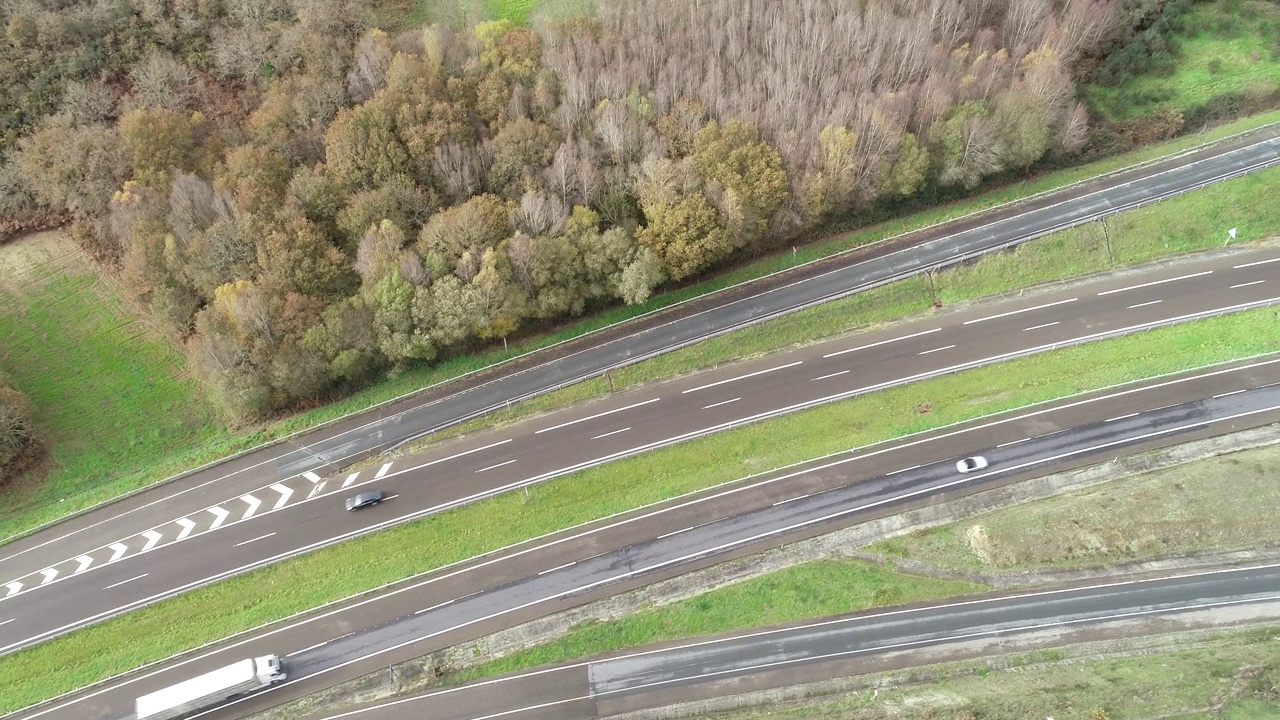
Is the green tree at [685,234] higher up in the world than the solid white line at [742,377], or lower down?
higher up

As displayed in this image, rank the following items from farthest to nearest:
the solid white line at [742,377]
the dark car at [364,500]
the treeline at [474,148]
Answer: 1. the solid white line at [742,377]
2. the treeline at [474,148]
3. the dark car at [364,500]

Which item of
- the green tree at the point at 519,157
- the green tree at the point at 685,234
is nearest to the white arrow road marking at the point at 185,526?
the green tree at the point at 519,157

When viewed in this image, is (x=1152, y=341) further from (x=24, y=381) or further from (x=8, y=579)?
(x=24, y=381)

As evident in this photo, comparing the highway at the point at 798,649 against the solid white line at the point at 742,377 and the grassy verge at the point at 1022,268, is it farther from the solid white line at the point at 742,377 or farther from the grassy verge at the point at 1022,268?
the grassy verge at the point at 1022,268

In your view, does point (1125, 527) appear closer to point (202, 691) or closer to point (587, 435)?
point (587, 435)

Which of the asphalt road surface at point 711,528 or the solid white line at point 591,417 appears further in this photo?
the solid white line at point 591,417

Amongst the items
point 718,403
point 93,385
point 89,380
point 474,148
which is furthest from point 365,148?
point 718,403

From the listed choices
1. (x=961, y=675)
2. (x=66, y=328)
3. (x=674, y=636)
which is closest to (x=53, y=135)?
(x=66, y=328)
